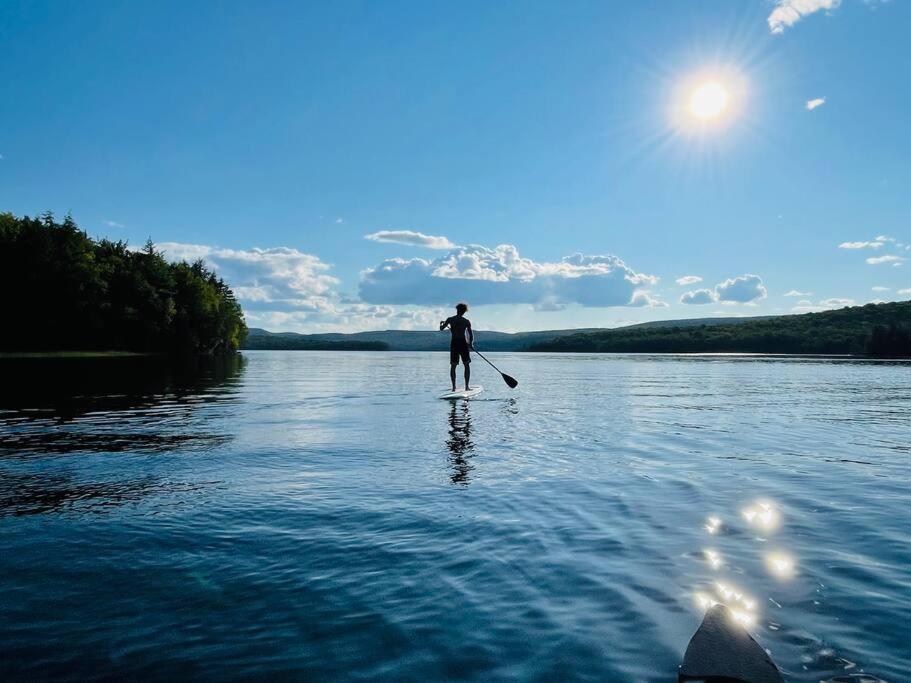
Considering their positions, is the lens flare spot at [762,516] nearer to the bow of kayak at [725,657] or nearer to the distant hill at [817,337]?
the bow of kayak at [725,657]

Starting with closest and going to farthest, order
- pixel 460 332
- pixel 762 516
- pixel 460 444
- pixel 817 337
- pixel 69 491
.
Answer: pixel 762 516
pixel 69 491
pixel 460 444
pixel 460 332
pixel 817 337

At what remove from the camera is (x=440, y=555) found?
19.8 feet

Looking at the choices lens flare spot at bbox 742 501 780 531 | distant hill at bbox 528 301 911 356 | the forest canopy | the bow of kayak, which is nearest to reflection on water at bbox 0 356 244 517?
the bow of kayak

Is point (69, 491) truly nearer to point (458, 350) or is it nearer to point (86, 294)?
point (458, 350)

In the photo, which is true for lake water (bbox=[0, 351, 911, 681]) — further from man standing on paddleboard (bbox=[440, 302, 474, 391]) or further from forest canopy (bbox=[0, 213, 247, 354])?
forest canopy (bbox=[0, 213, 247, 354])

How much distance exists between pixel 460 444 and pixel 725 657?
9.47 m

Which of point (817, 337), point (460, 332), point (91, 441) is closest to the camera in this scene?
point (91, 441)

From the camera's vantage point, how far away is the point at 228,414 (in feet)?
62.1

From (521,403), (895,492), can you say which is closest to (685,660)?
(895,492)

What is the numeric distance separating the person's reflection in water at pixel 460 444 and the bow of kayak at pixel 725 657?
17.4 ft

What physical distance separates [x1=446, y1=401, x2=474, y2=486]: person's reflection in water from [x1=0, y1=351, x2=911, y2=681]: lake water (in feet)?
0.39

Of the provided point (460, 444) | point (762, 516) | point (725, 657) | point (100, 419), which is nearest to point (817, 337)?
point (460, 444)

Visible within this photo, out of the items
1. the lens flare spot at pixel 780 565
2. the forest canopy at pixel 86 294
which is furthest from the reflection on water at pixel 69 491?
the forest canopy at pixel 86 294

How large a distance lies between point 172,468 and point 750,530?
29.9ft
